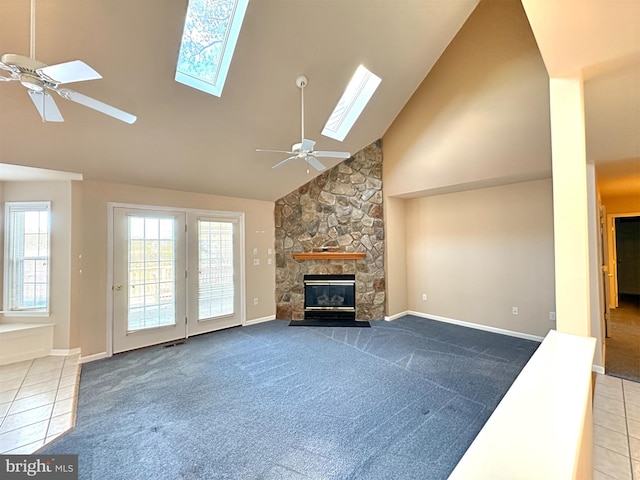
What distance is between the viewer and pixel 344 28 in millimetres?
2912

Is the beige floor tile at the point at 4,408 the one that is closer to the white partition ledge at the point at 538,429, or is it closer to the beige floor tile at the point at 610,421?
the white partition ledge at the point at 538,429

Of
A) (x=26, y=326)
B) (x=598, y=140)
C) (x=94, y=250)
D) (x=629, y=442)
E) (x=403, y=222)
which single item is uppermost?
(x=598, y=140)

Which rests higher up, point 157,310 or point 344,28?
point 344,28

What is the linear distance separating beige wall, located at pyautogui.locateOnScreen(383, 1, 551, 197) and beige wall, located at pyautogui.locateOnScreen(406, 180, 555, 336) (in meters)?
0.45

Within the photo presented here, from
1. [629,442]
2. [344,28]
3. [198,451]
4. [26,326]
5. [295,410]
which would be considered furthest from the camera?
[26,326]

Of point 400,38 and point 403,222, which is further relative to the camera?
point 403,222

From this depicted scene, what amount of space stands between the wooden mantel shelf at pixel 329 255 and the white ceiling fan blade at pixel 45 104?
3891 mm

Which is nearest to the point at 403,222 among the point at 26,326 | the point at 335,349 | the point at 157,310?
the point at 335,349

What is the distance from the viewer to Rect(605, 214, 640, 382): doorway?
3373 millimetres

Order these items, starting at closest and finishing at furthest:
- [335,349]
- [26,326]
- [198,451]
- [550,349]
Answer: [550,349] → [198,451] → [26,326] → [335,349]

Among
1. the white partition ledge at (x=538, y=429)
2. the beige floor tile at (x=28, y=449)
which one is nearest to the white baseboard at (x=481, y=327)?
the white partition ledge at (x=538, y=429)

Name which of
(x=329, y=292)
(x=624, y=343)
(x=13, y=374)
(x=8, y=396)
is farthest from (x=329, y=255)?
(x=624, y=343)

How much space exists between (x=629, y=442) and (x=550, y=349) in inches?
57.7

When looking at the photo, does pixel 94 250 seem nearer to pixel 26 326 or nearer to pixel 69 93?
pixel 26 326
